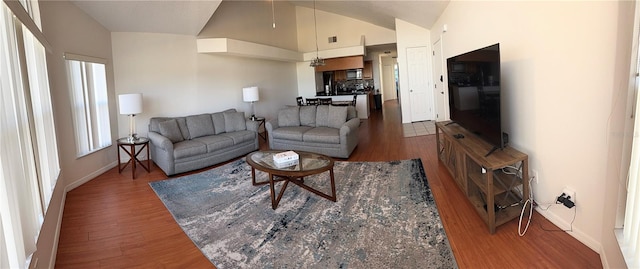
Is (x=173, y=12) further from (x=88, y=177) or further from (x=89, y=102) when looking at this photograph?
(x=88, y=177)

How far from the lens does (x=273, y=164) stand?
3463 millimetres

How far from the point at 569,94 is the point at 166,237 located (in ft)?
10.6

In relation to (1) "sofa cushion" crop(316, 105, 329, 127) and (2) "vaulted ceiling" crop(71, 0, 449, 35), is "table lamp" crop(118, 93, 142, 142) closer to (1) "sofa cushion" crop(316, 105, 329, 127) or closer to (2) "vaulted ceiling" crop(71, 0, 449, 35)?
(2) "vaulted ceiling" crop(71, 0, 449, 35)

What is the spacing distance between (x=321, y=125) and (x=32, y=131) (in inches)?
159

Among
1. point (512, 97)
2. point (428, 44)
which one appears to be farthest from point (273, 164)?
point (428, 44)

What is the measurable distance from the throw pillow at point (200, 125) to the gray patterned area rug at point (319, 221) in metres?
1.33

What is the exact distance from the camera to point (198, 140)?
5133 mm

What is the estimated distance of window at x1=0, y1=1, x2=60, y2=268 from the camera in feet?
4.77

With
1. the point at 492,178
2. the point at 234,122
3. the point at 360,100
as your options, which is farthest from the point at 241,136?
the point at 360,100

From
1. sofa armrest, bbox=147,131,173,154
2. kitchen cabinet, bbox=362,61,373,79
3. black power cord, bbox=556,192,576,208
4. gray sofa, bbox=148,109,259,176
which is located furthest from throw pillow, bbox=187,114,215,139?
kitchen cabinet, bbox=362,61,373,79

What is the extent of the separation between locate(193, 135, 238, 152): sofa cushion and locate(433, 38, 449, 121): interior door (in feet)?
13.4

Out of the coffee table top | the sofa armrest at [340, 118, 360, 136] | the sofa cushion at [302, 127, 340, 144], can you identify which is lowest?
the coffee table top

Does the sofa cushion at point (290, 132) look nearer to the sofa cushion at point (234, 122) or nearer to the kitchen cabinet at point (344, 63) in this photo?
the sofa cushion at point (234, 122)

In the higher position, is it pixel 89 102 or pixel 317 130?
pixel 89 102
